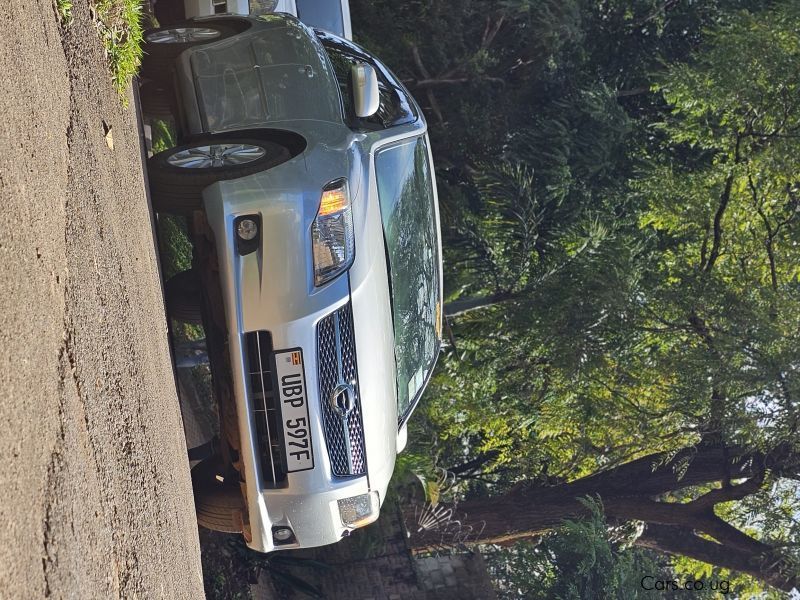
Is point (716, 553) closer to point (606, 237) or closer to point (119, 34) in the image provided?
point (606, 237)

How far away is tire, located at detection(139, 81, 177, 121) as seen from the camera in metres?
6.22

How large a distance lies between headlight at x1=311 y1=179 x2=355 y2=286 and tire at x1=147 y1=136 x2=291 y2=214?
38 cm

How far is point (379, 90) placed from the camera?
6.08 meters

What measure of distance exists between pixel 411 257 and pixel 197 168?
1517 mm

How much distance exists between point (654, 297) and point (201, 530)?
6320mm

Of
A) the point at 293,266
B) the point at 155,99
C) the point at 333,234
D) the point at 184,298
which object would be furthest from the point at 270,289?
the point at 155,99

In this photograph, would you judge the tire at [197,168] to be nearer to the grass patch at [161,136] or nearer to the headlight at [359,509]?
the headlight at [359,509]

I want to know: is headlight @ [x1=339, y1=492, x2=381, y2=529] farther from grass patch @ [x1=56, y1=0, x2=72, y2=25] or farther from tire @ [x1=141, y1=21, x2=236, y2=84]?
tire @ [x1=141, y1=21, x2=236, y2=84]

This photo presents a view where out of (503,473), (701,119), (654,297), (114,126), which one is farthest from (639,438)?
(114,126)

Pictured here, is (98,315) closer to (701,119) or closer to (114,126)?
(114,126)

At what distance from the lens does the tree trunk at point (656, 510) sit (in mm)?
10078

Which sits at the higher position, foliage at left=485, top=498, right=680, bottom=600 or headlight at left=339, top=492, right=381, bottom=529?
headlight at left=339, top=492, right=381, bottom=529

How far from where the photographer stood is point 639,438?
10.8m

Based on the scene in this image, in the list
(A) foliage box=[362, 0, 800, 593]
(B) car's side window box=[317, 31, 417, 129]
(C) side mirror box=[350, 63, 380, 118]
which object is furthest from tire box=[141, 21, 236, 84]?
(A) foliage box=[362, 0, 800, 593]
